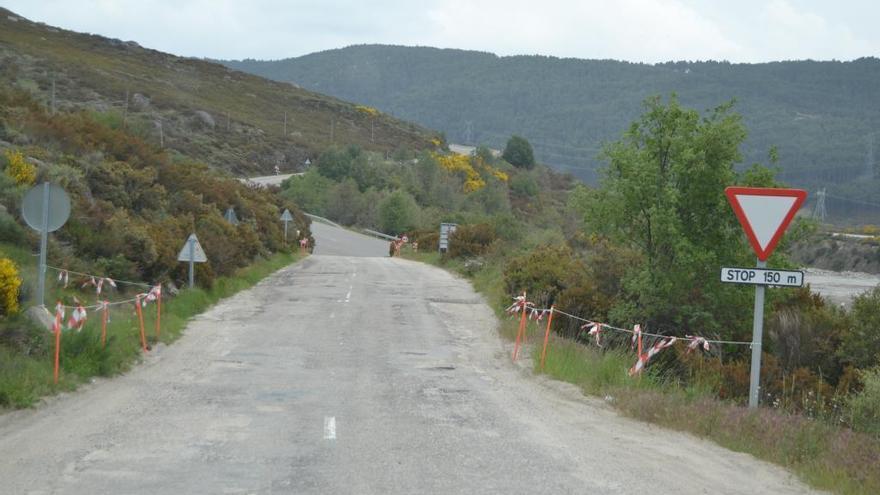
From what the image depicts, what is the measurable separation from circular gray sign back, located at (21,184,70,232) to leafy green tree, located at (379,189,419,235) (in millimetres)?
64031

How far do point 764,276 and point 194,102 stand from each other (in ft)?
347

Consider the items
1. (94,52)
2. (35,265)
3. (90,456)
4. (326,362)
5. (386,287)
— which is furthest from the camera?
(94,52)

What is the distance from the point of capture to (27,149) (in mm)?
25922

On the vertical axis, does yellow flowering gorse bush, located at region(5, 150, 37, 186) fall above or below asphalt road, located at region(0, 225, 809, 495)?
above

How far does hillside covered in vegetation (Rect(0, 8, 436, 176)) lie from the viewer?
301 ft

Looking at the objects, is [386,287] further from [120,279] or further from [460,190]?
[460,190]

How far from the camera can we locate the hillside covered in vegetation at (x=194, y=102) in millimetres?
91750

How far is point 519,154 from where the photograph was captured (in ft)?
442

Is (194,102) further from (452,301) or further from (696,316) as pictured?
(696,316)

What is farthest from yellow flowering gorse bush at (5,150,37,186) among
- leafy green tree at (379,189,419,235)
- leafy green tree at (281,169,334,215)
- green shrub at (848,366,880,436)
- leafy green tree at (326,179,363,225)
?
leafy green tree at (326,179,363,225)

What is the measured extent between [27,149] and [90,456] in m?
19.0

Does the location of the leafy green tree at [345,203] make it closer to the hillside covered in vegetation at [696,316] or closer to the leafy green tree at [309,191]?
the leafy green tree at [309,191]

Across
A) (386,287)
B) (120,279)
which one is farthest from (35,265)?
(386,287)

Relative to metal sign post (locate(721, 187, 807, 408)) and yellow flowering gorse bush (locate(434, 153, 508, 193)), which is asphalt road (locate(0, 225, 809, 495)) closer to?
metal sign post (locate(721, 187, 807, 408))
